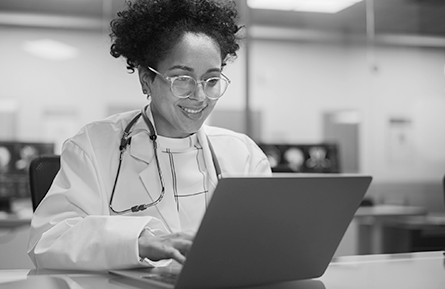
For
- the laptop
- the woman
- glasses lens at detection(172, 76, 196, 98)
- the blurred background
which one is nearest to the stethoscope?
the woman

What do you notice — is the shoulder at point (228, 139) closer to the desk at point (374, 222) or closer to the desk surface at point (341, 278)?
the desk surface at point (341, 278)

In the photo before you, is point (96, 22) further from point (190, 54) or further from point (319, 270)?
point (319, 270)

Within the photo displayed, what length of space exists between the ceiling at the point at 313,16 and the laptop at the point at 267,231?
14.4 feet

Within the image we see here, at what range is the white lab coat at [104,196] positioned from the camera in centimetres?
108

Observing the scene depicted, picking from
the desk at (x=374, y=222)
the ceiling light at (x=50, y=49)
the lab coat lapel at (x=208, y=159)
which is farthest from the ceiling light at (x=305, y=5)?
the lab coat lapel at (x=208, y=159)

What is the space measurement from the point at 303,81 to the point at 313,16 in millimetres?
650

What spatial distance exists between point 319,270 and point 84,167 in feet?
2.06

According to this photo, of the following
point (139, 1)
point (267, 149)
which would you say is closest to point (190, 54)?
point (139, 1)

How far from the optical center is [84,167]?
135 centimetres

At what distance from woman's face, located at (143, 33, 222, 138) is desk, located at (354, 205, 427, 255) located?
2839 mm

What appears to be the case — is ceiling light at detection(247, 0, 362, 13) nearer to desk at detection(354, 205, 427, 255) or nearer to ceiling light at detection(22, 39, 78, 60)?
ceiling light at detection(22, 39, 78, 60)

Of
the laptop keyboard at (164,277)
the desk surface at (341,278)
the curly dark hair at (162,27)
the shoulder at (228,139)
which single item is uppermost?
the curly dark hair at (162,27)

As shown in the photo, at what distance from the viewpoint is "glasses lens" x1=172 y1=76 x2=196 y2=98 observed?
4.61 ft

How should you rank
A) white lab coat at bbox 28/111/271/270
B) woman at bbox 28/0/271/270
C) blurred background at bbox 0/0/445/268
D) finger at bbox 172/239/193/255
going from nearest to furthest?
1. finger at bbox 172/239/193/255
2. white lab coat at bbox 28/111/271/270
3. woman at bbox 28/0/271/270
4. blurred background at bbox 0/0/445/268
